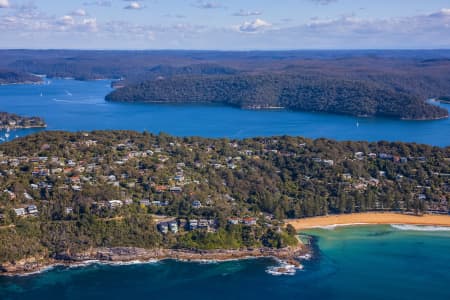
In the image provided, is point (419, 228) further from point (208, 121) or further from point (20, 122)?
point (20, 122)

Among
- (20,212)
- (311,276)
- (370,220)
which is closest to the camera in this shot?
(311,276)

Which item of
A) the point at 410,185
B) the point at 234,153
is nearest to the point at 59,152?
Result: the point at 234,153

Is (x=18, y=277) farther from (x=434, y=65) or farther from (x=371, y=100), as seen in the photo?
(x=434, y=65)

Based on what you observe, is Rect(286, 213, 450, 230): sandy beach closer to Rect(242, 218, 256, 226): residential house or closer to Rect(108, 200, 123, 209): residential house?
Rect(242, 218, 256, 226): residential house

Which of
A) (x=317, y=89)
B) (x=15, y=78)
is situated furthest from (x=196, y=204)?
(x=15, y=78)

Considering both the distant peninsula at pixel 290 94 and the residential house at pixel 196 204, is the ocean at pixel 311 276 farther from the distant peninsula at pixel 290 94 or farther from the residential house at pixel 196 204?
the distant peninsula at pixel 290 94
